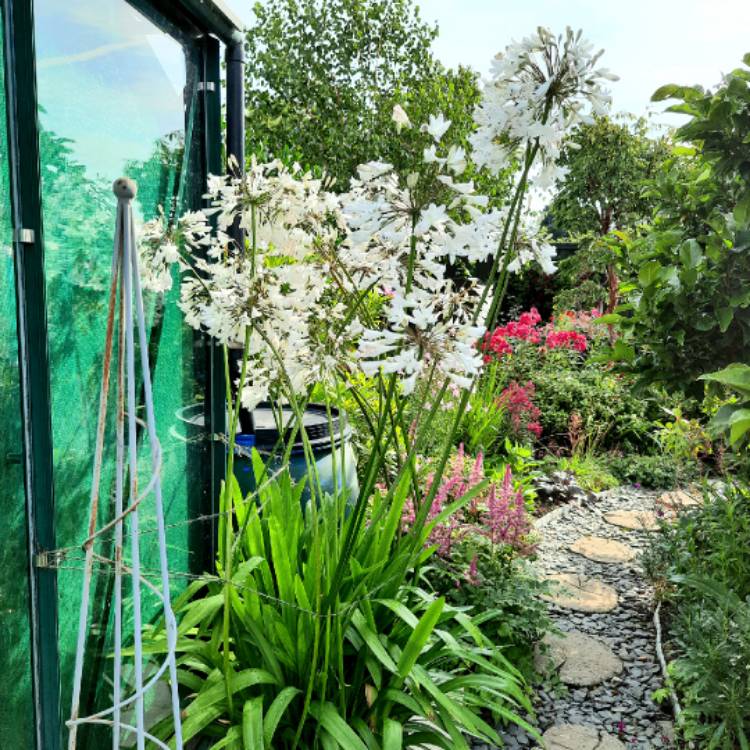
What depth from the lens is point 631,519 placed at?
13.1 ft

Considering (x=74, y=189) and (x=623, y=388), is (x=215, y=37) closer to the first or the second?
(x=74, y=189)

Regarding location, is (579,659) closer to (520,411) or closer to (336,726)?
(336,726)

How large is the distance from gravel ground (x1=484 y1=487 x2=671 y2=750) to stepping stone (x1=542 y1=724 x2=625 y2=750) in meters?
0.03

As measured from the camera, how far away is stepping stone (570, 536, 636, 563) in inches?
137

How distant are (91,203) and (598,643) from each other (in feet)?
7.53

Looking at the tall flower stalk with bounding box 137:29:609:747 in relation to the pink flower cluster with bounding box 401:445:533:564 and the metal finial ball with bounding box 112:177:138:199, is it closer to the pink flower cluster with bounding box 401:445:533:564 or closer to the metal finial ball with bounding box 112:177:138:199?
the metal finial ball with bounding box 112:177:138:199

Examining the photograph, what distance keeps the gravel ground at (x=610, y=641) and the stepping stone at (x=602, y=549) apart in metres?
0.04

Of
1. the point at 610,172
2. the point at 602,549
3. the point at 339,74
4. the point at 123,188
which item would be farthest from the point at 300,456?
the point at 339,74

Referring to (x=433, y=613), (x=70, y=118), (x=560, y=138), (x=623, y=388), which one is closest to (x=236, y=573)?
(x=433, y=613)

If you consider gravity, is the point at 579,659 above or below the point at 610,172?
below

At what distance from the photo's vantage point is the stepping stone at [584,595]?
2.94 meters

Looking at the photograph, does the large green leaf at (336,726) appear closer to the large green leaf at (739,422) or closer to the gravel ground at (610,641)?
the gravel ground at (610,641)

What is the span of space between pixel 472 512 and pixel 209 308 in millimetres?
1783

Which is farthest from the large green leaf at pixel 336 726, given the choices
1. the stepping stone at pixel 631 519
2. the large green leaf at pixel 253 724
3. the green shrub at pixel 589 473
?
the green shrub at pixel 589 473
